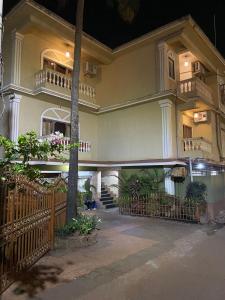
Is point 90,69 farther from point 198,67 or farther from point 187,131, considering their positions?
point 187,131

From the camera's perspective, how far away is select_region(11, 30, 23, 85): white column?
12.6 meters

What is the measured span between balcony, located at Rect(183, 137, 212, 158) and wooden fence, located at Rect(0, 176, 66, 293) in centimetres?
887

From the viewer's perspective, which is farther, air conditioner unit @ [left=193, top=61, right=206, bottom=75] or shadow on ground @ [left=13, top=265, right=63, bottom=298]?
air conditioner unit @ [left=193, top=61, right=206, bottom=75]

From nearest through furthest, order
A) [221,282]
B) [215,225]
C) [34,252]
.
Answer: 1. [221,282]
2. [34,252]
3. [215,225]

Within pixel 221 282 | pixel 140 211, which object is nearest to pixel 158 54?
pixel 140 211

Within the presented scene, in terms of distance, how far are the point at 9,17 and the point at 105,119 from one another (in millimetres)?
7842

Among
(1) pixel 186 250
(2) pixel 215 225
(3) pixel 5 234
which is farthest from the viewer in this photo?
(2) pixel 215 225

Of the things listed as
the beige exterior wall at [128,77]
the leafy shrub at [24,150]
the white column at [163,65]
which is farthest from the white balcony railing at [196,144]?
the leafy shrub at [24,150]

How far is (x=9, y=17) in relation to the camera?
1280 centimetres

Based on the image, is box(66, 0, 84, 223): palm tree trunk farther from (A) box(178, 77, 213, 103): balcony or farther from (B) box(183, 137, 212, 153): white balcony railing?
(B) box(183, 137, 212, 153): white balcony railing

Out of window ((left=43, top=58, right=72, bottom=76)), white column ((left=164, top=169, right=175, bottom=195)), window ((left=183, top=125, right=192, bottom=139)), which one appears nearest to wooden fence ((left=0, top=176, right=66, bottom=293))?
white column ((left=164, top=169, right=175, bottom=195))

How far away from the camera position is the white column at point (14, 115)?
12.3 meters

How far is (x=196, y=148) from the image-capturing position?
14.0 meters

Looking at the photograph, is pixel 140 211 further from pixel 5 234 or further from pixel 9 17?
pixel 9 17
